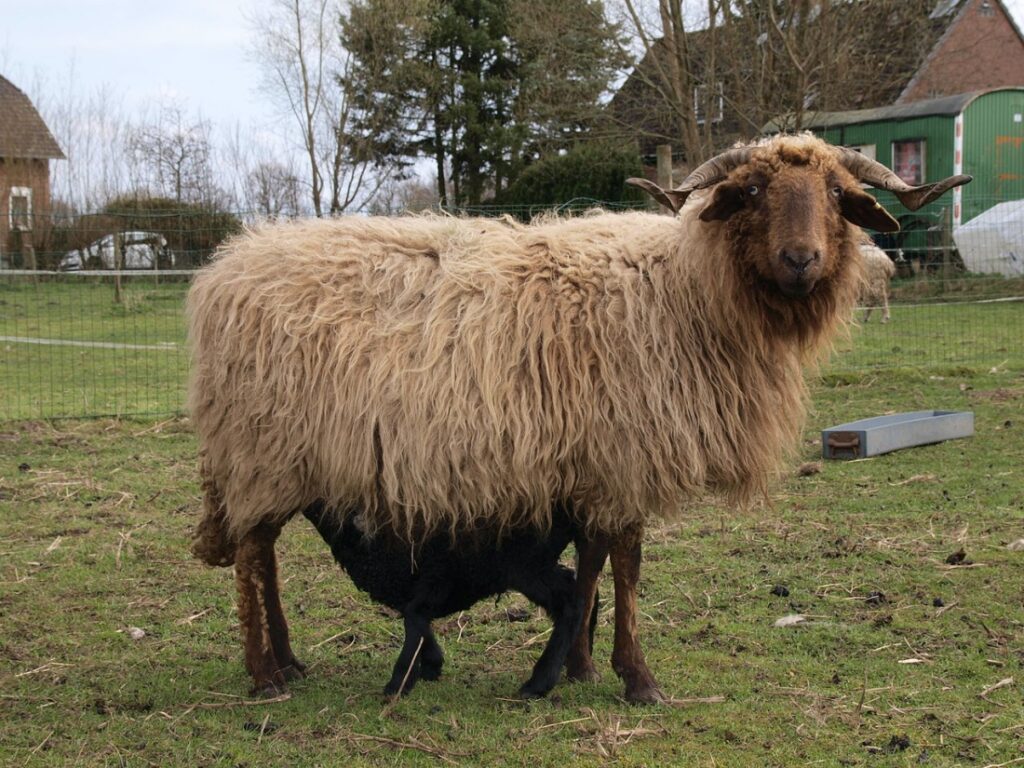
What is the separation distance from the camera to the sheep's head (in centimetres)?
409

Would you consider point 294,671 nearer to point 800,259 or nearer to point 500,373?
point 500,373

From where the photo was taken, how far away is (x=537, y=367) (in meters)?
4.29

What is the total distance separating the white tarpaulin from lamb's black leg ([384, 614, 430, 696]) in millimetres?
17281

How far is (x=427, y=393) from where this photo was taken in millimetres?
4246

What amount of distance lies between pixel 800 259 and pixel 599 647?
210cm

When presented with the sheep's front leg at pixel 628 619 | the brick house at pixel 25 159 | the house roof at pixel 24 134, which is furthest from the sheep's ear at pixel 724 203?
the house roof at pixel 24 134

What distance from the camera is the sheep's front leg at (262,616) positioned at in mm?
4547

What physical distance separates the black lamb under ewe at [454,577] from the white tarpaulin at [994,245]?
1702 cm

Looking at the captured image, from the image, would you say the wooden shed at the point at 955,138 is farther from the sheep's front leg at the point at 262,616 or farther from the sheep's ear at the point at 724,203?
the sheep's front leg at the point at 262,616

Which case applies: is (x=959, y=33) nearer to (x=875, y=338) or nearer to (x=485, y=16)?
(x=485, y=16)

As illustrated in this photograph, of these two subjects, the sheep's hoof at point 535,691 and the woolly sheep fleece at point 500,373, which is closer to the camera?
the woolly sheep fleece at point 500,373

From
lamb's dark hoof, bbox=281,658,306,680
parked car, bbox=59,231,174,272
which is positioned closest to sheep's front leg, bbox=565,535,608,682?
lamb's dark hoof, bbox=281,658,306,680

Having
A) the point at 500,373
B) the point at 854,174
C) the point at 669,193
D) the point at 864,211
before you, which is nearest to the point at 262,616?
the point at 500,373

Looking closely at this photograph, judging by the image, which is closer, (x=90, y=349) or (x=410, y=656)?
(x=410, y=656)
